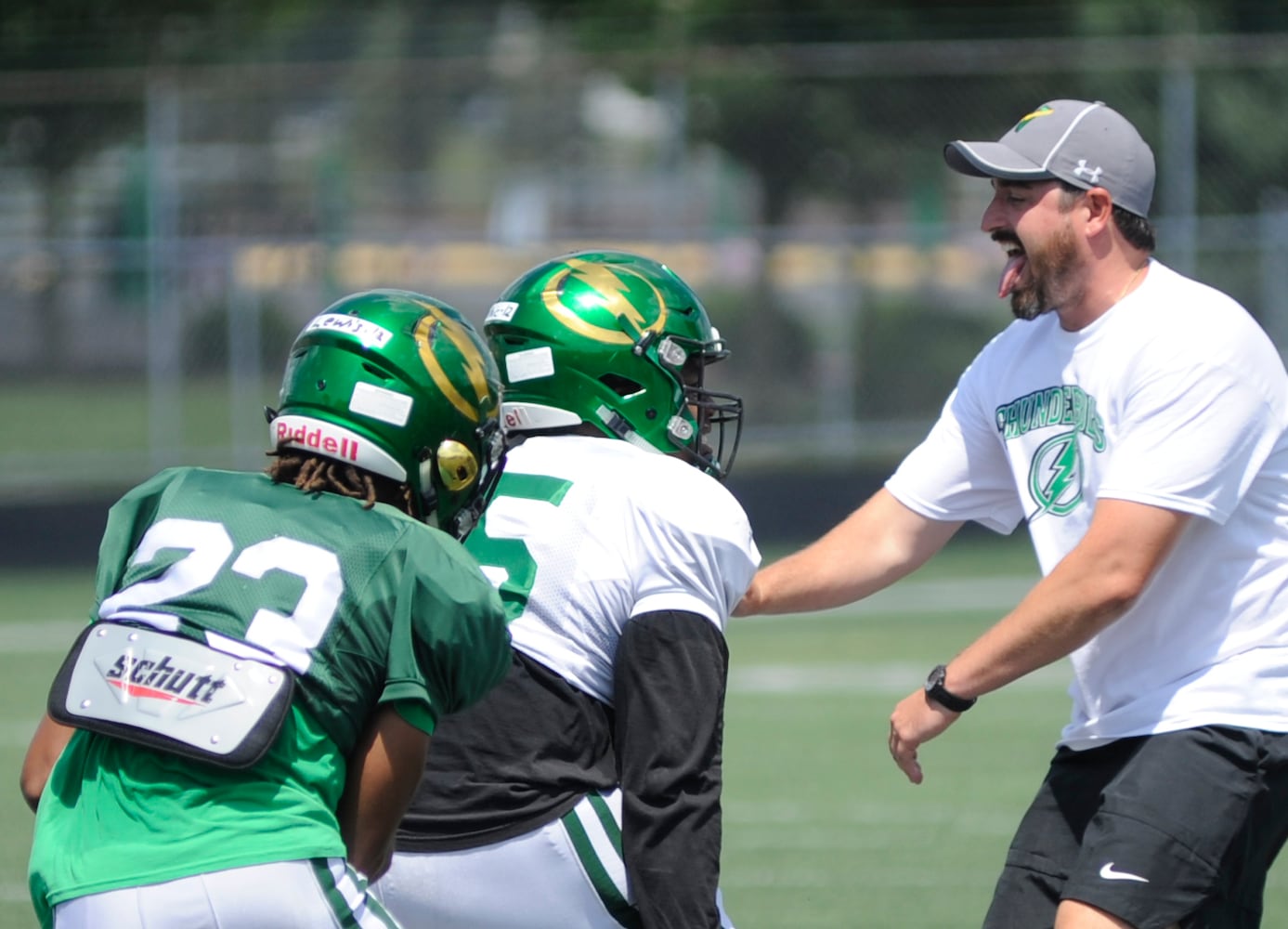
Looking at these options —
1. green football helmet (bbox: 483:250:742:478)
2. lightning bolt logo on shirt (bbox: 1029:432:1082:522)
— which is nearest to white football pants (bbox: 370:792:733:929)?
green football helmet (bbox: 483:250:742:478)

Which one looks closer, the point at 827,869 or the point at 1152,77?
the point at 827,869

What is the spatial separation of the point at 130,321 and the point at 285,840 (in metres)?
16.2

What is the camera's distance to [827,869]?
22.9 ft

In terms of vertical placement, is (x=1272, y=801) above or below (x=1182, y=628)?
below

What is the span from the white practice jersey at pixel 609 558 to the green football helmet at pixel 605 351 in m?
0.29

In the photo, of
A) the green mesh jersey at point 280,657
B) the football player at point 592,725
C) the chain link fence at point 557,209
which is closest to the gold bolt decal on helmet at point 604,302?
the football player at point 592,725

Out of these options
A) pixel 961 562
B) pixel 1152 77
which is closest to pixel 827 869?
pixel 961 562

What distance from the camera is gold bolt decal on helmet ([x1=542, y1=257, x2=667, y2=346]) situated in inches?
143

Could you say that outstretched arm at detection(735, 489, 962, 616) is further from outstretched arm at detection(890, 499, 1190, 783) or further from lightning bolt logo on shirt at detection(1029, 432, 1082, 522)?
outstretched arm at detection(890, 499, 1190, 783)

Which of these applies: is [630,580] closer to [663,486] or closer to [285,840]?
[663,486]

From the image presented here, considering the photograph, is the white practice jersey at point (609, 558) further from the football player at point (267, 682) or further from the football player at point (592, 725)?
the football player at point (267, 682)

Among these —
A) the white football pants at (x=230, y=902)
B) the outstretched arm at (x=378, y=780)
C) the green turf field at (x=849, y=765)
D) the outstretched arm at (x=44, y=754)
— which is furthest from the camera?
the green turf field at (x=849, y=765)

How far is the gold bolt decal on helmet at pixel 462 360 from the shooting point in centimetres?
300

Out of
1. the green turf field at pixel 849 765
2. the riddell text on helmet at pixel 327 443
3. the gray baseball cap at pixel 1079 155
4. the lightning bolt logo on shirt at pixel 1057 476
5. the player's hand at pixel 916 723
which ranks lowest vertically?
the green turf field at pixel 849 765
